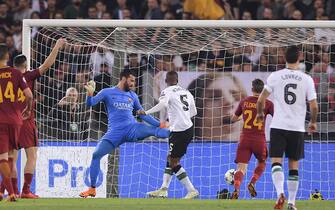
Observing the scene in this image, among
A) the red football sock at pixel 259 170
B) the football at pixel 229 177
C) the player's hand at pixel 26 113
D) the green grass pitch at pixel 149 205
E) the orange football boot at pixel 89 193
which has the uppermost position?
the player's hand at pixel 26 113

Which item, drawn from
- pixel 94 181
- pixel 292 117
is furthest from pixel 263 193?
pixel 292 117

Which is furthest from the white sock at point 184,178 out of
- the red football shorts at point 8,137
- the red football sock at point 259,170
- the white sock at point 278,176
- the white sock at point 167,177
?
the white sock at point 278,176

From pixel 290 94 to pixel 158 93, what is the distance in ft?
20.6

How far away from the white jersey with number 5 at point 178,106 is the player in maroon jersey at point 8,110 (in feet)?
10.6

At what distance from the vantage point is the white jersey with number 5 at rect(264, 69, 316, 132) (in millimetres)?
13484

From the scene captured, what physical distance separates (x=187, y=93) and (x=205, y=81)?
191 centimetres

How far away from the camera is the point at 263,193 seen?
19172mm

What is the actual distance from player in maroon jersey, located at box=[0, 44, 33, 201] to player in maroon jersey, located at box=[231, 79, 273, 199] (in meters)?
3.88

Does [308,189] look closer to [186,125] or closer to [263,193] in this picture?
[263,193]

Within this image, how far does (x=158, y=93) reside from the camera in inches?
770

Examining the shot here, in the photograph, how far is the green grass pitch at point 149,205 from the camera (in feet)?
45.3

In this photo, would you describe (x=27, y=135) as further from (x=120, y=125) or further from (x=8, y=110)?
(x=120, y=125)

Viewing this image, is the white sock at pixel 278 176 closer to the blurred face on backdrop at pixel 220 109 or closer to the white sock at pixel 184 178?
the white sock at pixel 184 178

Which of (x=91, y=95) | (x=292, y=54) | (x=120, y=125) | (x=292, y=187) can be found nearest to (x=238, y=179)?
(x=120, y=125)
